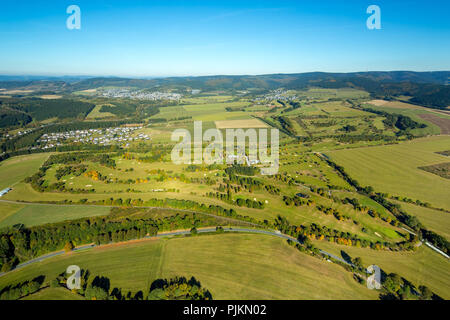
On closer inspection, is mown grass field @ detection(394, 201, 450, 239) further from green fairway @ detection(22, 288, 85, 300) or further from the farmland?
green fairway @ detection(22, 288, 85, 300)

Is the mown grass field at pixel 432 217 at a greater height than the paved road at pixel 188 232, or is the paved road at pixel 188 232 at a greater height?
the mown grass field at pixel 432 217

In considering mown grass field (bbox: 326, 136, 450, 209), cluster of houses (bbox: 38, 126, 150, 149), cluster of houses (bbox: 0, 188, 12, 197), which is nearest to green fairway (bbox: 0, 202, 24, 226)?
cluster of houses (bbox: 0, 188, 12, 197)

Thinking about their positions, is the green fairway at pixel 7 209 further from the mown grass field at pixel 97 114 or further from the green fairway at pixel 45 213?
the mown grass field at pixel 97 114

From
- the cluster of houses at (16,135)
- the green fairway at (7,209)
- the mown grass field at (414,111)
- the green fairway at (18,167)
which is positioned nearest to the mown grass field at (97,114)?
the cluster of houses at (16,135)

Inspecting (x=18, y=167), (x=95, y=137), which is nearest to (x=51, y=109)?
(x=95, y=137)

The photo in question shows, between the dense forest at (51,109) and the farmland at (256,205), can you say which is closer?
the farmland at (256,205)

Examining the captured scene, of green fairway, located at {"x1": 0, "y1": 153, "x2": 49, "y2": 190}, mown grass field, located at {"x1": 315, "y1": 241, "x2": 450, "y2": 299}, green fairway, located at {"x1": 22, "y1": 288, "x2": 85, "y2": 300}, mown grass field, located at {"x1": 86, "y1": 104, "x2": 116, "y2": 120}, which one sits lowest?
green fairway, located at {"x1": 22, "y1": 288, "x2": 85, "y2": 300}
